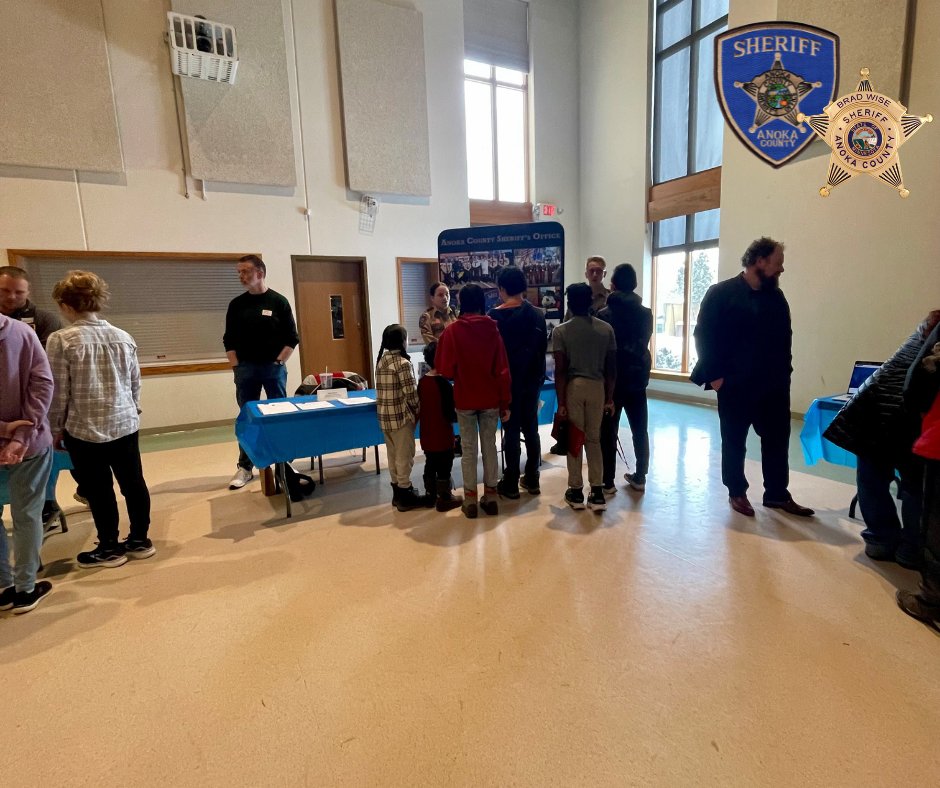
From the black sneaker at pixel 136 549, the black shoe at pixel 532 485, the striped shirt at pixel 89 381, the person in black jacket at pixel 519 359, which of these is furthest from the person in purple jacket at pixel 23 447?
the black shoe at pixel 532 485

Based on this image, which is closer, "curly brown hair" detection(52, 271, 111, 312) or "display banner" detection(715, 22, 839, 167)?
"curly brown hair" detection(52, 271, 111, 312)

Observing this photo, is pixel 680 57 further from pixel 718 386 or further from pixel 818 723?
pixel 818 723

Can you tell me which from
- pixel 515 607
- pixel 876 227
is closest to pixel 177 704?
pixel 515 607

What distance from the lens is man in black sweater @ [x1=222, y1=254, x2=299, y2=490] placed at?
3.81 m

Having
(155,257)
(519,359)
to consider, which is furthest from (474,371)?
(155,257)

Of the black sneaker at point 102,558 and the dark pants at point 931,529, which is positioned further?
the black sneaker at point 102,558

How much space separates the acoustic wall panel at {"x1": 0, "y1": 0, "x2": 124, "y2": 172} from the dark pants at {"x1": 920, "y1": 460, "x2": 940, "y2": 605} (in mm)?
7327

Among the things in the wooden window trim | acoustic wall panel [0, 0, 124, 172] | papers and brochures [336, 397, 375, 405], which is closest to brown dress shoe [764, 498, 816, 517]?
papers and brochures [336, 397, 375, 405]

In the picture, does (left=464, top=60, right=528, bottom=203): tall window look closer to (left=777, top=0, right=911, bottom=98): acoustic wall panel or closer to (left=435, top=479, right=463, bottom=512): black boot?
(left=777, top=0, right=911, bottom=98): acoustic wall panel

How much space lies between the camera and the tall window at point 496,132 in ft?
27.2

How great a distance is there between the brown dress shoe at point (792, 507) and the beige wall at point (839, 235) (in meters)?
2.84

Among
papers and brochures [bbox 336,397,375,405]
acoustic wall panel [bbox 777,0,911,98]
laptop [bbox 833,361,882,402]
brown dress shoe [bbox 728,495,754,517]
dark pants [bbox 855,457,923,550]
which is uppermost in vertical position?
acoustic wall panel [bbox 777,0,911,98]

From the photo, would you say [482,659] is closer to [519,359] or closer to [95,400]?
[519,359]

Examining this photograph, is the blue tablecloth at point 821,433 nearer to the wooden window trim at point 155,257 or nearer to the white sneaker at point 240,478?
the white sneaker at point 240,478
